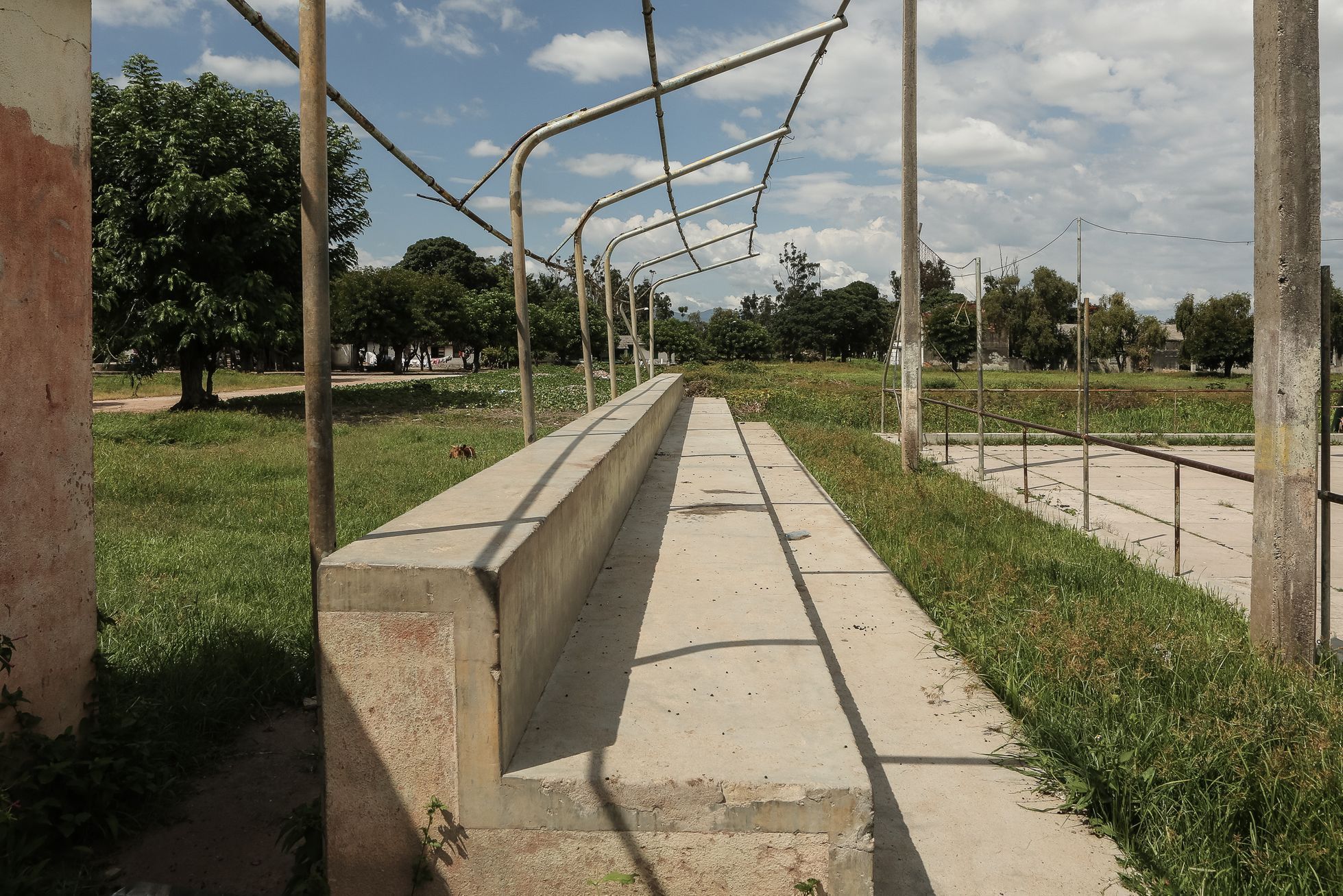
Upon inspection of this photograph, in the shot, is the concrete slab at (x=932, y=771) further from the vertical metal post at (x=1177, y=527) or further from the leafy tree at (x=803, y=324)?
the leafy tree at (x=803, y=324)

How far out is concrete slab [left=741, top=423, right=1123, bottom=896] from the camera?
3.06 metres

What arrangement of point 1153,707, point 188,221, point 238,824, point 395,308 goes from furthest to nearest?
point 395,308 < point 188,221 < point 1153,707 < point 238,824

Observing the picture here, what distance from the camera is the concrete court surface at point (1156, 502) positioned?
25.3 feet

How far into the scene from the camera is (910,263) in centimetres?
1337

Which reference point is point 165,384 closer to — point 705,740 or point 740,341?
point 705,740

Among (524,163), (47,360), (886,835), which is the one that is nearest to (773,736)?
(886,835)

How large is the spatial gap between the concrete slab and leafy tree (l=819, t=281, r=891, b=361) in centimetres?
8838

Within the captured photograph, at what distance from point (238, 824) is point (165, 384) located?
39911 millimetres

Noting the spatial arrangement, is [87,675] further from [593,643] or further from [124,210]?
[124,210]

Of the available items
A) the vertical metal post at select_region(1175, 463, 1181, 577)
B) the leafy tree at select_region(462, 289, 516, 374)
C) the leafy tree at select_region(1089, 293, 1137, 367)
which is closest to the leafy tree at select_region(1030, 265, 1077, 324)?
the leafy tree at select_region(1089, 293, 1137, 367)

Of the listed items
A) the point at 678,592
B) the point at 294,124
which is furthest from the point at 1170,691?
the point at 294,124

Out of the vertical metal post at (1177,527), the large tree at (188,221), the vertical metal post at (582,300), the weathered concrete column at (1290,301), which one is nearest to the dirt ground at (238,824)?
the weathered concrete column at (1290,301)

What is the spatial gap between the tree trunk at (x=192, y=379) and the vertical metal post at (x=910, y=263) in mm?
15744

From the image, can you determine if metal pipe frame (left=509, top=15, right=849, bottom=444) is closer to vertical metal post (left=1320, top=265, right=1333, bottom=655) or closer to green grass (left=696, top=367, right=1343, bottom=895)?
green grass (left=696, top=367, right=1343, bottom=895)
